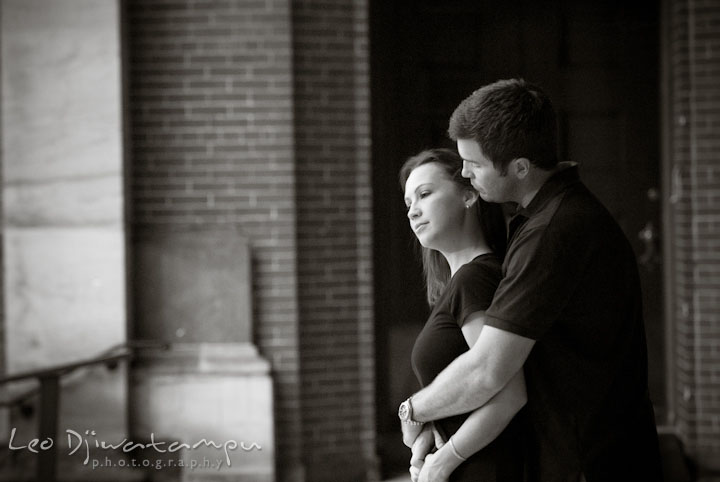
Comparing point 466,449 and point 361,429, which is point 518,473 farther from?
point 361,429

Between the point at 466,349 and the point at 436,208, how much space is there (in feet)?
1.28

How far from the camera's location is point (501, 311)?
6.13ft

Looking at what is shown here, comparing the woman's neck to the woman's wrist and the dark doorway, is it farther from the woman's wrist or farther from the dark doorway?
the dark doorway

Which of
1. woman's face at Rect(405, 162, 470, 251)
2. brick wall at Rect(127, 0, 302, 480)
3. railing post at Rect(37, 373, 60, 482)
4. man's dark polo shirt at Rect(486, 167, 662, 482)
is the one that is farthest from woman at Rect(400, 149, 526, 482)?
brick wall at Rect(127, 0, 302, 480)

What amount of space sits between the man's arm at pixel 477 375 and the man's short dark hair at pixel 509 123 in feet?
1.35

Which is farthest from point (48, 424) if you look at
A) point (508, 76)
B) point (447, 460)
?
point (508, 76)

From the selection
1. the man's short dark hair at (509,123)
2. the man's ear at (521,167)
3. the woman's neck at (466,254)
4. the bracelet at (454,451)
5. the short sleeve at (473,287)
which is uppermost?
the man's short dark hair at (509,123)

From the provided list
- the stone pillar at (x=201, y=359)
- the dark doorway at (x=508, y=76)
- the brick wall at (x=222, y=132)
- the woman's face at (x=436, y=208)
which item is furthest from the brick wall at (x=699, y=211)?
the woman's face at (x=436, y=208)

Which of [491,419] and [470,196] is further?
[470,196]

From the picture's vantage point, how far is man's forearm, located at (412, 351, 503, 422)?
1936 mm

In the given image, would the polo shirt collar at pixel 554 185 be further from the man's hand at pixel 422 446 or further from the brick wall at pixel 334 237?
the brick wall at pixel 334 237

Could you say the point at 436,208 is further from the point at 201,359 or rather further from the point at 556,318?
the point at 201,359

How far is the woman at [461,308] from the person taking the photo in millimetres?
2029

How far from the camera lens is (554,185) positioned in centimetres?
199
